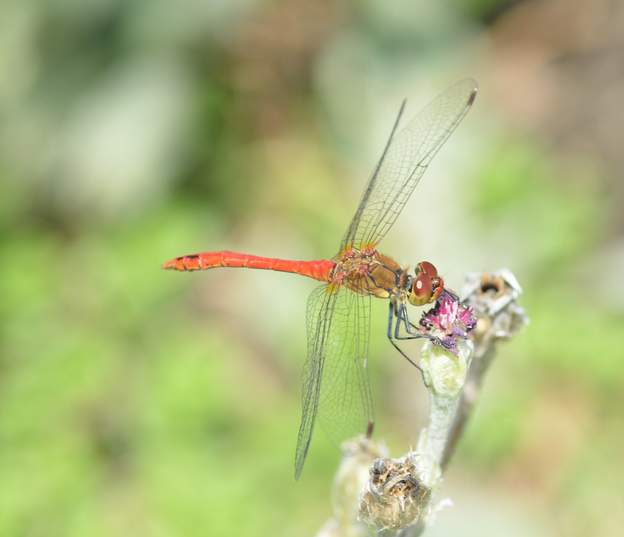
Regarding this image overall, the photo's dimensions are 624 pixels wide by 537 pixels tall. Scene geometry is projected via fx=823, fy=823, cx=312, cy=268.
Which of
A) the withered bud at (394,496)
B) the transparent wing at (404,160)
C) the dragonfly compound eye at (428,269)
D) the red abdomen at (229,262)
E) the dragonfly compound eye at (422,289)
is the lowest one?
the withered bud at (394,496)

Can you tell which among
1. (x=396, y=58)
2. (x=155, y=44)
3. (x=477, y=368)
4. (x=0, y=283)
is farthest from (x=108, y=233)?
(x=477, y=368)

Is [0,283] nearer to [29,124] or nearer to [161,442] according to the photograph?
[29,124]

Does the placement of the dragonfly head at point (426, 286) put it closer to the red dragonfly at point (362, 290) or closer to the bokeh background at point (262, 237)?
the red dragonfly at point (362, 290)

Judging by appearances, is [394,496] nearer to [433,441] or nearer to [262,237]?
[433,441]

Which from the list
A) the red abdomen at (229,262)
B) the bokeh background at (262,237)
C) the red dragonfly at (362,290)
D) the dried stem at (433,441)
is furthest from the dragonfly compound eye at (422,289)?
the bokeh background at (262,237)

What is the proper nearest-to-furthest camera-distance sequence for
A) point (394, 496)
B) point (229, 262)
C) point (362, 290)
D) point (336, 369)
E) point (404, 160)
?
point (394, 496)
point (336, 369)
point (362, 290)
point (404, 160)
point (229, 262)

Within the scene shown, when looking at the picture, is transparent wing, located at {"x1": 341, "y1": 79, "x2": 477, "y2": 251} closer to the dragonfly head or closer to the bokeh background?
the dragonfly head

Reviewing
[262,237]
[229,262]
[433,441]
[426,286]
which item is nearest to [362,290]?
[426,286]
